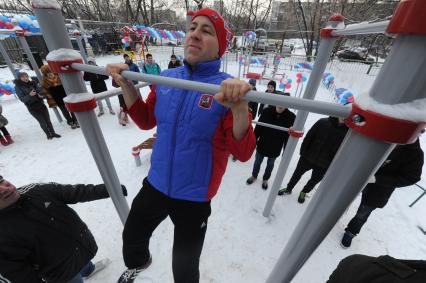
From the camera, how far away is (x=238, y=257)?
2363 mm

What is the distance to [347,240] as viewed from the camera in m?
2.54

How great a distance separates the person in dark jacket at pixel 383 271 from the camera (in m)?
0.74

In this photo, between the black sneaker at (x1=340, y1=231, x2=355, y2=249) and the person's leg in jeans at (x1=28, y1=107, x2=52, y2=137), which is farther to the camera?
the person's leg in jeans at (x1=28, y1=107, x2=52, y2=137)

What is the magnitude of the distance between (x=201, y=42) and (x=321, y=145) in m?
2.11

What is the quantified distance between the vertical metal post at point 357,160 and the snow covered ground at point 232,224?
149 cm

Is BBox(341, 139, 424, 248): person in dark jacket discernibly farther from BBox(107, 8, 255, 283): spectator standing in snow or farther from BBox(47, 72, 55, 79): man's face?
BBox(47, 72, 55, 79): man's face

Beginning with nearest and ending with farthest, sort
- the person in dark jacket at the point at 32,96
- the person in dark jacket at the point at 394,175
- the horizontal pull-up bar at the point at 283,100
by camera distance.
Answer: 1. the horizontal pull-up bar at the point at 283,100
2. the person in dark jacket at the point at 394,175
3. the person in dark jacket at the point at 32,96

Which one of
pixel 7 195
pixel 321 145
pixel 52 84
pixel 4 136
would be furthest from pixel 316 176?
pixel 4 136

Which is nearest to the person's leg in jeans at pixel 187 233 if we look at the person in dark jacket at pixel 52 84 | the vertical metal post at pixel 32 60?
the person in dark jacket at pixel 52 84

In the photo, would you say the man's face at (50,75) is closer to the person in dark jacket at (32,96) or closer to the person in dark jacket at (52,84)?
the person in dark jacket at (52,84)

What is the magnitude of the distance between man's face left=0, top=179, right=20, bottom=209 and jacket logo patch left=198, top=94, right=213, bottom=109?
4.15 ft

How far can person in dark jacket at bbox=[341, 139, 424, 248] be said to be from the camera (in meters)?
2.07

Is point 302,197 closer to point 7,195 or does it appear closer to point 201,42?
point 201,42

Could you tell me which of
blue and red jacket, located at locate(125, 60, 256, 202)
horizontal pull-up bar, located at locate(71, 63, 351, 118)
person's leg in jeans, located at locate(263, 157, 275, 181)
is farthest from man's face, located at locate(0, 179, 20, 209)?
person's leg in jeans, located at locate(263, 157, 275, 181)
